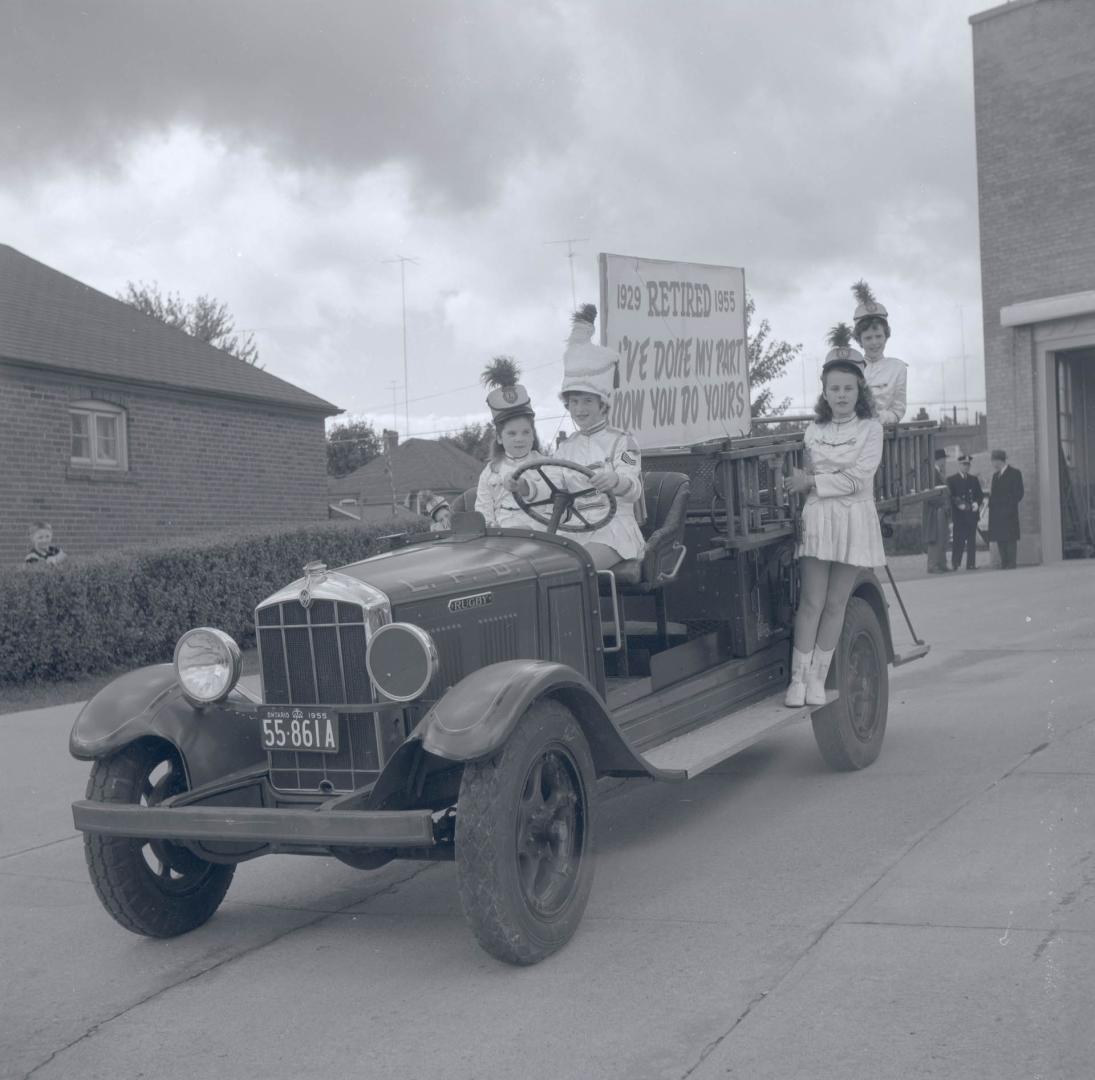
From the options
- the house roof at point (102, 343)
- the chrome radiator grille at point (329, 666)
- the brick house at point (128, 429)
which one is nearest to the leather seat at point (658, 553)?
the chrome radiator grille at point (329, 666)

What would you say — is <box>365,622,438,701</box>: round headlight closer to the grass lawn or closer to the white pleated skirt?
the white pleated skirt

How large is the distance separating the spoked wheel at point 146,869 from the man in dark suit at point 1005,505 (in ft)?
53.2

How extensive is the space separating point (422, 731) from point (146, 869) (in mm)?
1297

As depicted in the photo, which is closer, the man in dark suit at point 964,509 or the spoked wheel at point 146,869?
the spoked wheel at point 146,869

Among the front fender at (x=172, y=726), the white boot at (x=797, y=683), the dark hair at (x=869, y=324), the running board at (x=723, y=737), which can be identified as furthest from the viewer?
the dark hair at (x=869, y=324)

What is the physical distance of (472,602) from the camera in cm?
480

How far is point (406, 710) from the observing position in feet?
15.2

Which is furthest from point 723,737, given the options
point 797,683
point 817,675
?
point 817,675

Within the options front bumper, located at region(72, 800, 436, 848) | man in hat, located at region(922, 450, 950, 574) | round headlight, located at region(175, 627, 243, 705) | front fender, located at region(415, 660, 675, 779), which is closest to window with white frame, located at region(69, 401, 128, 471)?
man in hat, located at region(922, 450, 950, 574)

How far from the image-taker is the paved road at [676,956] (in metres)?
3.51

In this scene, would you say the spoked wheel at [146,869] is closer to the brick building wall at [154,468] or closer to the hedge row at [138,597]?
the hedge row at [138,597]

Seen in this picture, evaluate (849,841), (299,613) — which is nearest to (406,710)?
(299,613)

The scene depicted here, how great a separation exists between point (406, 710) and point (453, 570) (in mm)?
546

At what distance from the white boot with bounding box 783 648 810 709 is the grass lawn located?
6.50 m
